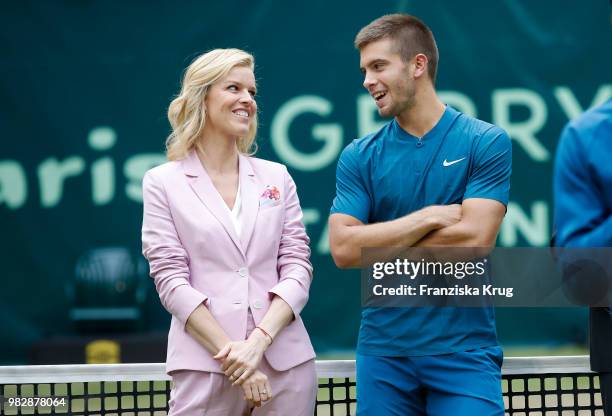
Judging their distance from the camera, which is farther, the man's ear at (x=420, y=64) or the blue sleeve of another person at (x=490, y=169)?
the man's ear at (x=420, y=64)

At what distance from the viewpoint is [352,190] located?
125 inches

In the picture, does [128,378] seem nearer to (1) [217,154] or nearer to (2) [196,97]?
(1) [217,154]

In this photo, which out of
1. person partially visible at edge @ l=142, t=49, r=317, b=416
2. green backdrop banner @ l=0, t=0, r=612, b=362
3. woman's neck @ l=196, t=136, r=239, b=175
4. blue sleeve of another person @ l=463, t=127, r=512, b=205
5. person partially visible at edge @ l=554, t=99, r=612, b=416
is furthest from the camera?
green backdrop banner @ l=0, t=0, r=612, b=362

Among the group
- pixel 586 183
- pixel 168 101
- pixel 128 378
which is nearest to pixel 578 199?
pixel 586 183

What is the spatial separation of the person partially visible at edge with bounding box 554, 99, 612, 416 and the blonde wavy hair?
1.19 metres

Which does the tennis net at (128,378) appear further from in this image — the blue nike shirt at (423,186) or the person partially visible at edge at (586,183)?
A: the person partially visible at edge at (586,183)

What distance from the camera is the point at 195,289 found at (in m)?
2.98

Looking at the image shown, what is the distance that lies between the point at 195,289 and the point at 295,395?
0.40 metres

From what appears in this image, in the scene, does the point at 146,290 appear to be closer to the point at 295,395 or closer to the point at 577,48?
the point at 577,48

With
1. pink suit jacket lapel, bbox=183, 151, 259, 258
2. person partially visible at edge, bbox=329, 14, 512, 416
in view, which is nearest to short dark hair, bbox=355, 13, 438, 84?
person partially visible at edge, bbox=329, 14, 512, 416

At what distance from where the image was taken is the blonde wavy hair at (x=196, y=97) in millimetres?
3148

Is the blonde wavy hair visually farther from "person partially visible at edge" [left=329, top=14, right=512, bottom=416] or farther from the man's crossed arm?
the man's crossed arm

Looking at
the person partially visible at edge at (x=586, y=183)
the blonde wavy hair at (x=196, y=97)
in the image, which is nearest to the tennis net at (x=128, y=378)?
the blonde wavy hair at (x=196, y=97)

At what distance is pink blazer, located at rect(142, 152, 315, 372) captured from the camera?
2.96 metres
